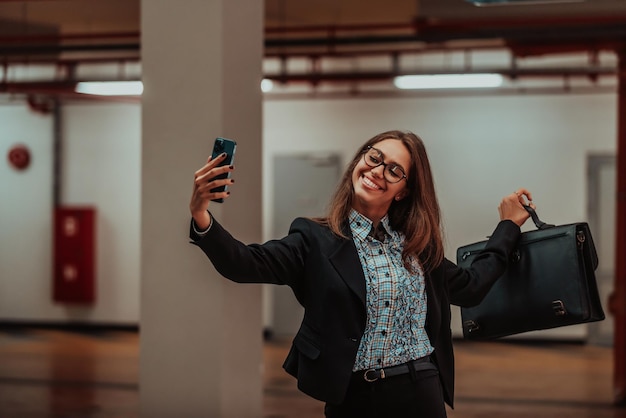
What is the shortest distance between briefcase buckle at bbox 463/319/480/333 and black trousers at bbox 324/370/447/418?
570mm

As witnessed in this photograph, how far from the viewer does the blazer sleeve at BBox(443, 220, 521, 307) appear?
8.79ft

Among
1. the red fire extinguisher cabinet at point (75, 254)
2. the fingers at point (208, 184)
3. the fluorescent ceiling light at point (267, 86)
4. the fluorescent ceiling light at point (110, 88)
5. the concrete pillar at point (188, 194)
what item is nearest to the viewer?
the fingers at point (208, 184)

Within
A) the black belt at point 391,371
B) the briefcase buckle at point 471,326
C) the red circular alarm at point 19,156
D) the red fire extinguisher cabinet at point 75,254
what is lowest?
the red fire extinguisher cabinet at point 75,254

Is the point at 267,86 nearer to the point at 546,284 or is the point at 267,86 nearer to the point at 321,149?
the point at 321,149

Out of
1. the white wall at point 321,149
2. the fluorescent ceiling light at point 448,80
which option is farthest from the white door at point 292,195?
the fluorescent ceiling light at point 448,80

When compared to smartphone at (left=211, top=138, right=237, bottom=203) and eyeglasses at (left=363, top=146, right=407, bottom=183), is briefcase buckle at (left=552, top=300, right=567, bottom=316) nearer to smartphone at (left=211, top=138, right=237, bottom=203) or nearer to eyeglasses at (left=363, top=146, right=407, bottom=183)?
eyeglasses at (left=363, top=146, right=407, bottom=183)

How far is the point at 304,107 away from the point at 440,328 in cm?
963

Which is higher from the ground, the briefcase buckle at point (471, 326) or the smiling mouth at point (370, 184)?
the smiling mouth at point (370, 184)

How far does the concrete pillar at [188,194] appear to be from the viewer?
4.98 meters

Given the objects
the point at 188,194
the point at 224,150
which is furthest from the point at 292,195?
the point at 224,150

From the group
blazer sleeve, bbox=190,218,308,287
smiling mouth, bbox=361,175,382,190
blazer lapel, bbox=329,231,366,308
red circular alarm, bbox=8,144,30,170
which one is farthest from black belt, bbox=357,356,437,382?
red circular alarm, bbox=8,144,30,170

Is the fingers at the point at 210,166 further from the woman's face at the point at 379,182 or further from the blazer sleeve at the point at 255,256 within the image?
the woman's face at the point at 379,182

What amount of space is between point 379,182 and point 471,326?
73 cm

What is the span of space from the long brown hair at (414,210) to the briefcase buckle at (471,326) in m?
0.47
